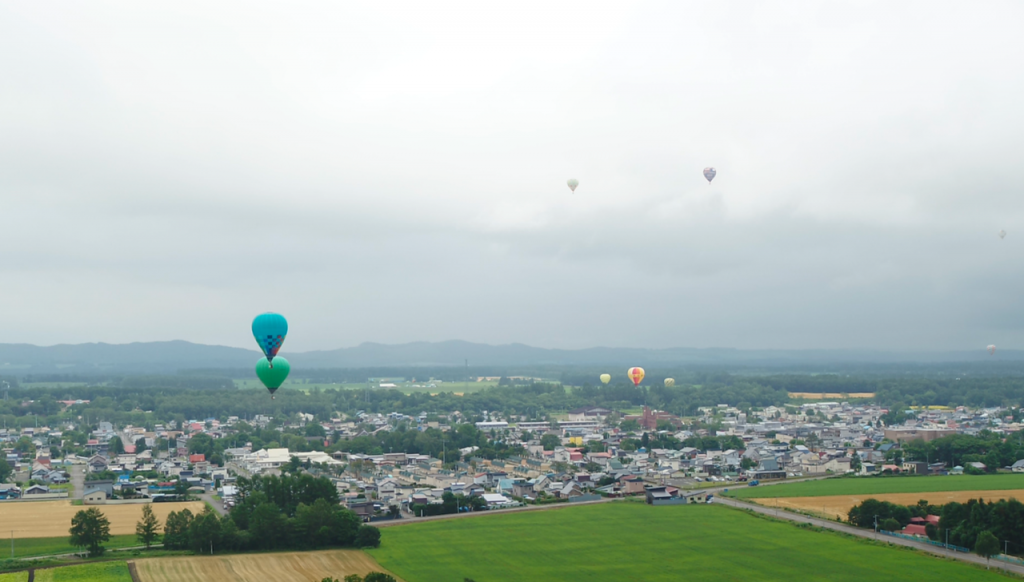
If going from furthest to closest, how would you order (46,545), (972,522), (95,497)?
1. (95,497)
2. (46,545)
3. (972,522)

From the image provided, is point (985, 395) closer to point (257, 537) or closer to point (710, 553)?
point (710, 553)

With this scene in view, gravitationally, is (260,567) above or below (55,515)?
above

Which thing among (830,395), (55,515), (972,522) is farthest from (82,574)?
(830,395)

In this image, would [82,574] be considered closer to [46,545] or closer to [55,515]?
[46,545]

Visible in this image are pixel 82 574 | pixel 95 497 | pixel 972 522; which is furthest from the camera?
pixel 95 497

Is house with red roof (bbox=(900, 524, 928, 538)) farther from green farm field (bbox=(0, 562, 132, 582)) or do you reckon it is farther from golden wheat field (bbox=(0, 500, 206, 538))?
golden wheat field (bbox=(0, 500, 206, 538))

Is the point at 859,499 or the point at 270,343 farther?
the point at 859,499

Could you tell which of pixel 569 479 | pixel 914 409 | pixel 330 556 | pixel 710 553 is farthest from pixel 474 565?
pixel 914 409
